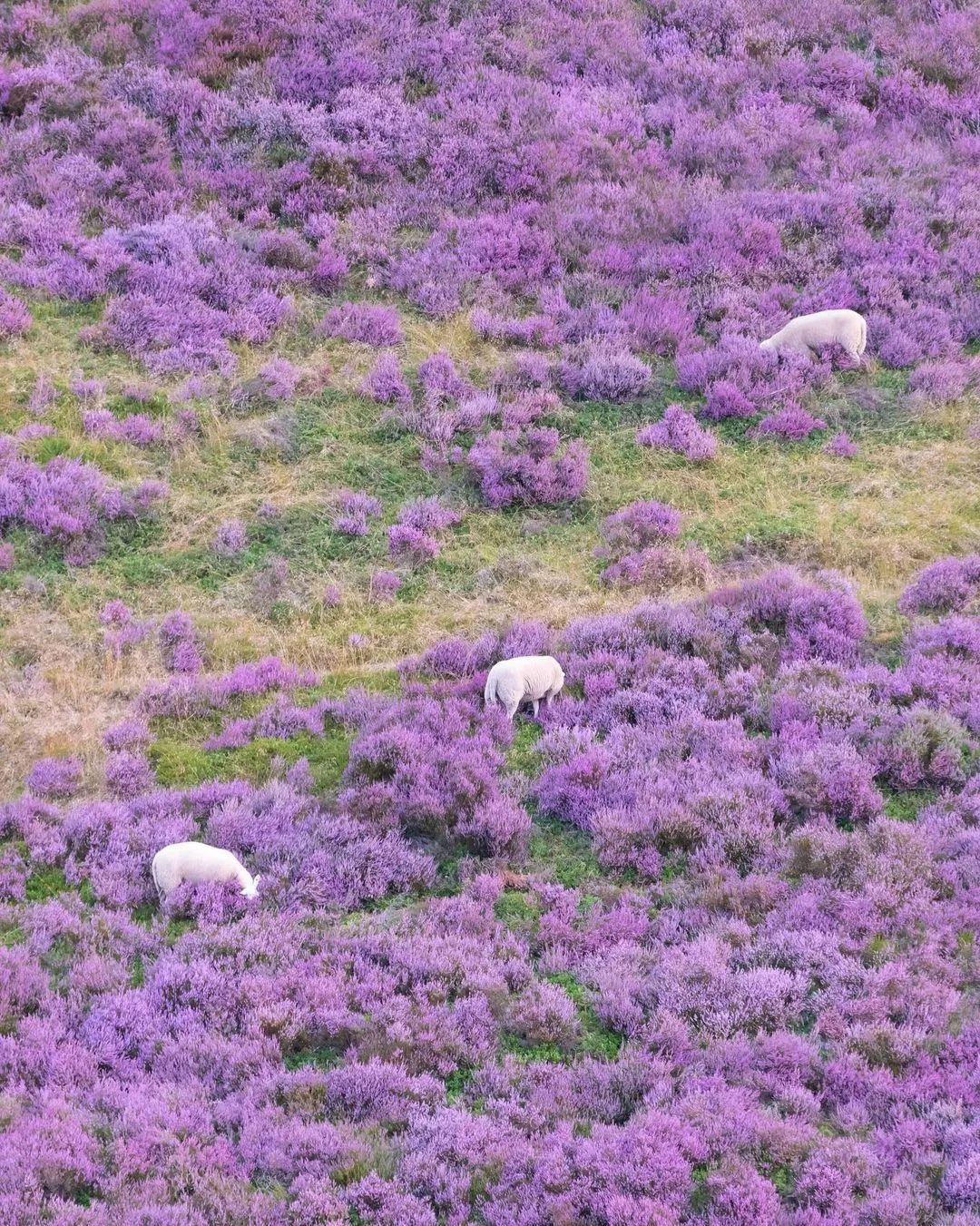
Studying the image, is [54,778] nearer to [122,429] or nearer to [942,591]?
[122,429]

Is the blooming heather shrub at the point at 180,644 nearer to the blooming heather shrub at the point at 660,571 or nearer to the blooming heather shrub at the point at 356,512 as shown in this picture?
the blooming heather shrub at the point at 356,512

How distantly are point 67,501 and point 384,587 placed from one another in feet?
13.2

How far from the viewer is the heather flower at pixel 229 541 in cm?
→ 1502

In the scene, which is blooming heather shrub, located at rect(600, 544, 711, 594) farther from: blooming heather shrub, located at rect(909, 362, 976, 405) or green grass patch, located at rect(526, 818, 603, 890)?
blooming heather shrub, located at rect(909, 362, 976, 405)

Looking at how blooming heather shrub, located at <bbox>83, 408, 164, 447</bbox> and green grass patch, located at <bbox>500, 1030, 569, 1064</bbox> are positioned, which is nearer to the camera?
green grass patch, located at <bbox>500, 1030, 569, 1064</bbox>

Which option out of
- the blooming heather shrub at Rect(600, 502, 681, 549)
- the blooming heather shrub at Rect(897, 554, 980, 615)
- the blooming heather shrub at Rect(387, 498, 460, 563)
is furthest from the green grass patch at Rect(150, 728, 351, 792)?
the blooming heather shrub at Rect(897, 554, 980, 615)

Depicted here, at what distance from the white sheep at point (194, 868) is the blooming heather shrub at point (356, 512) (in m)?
5.87

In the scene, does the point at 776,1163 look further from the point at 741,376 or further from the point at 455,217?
the point at 455,217

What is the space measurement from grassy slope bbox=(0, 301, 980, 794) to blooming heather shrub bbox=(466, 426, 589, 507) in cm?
24

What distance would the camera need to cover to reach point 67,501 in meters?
15.1

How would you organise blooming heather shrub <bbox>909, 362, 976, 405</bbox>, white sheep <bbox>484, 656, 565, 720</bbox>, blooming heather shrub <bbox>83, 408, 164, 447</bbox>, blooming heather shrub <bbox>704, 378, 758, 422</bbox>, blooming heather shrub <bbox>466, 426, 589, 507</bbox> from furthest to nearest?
blooming heather shrub <bbox>909, 362, 976, 405</bbox>
blooming heather shrub <bbox>704, 378, 758, 422</bbox>
blooming heather shrub <bbox>83, 408, 164, 447</bbox>
blooming heather shrub <bbox>466, 426, 589, 507</bbox>
white sheep <bbox>484, 656, 565, 720</bbox>

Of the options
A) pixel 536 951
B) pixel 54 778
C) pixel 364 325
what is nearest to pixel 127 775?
pixel 54 778

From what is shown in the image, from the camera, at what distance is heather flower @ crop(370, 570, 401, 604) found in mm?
14500

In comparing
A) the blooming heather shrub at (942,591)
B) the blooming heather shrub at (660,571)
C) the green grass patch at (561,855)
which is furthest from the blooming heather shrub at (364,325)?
the green grass patch at (561,855)
